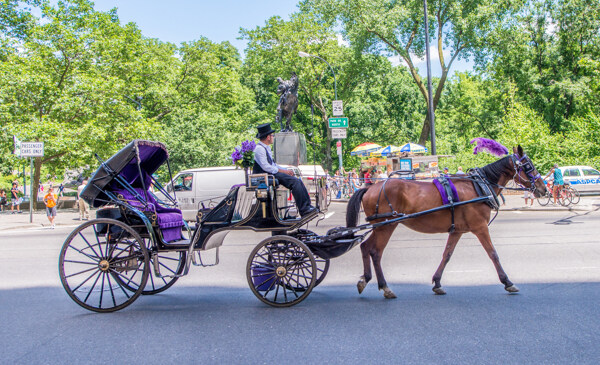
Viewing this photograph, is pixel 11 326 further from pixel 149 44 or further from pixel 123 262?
pixel 149 44

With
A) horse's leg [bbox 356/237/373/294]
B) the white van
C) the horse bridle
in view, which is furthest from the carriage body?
the white van

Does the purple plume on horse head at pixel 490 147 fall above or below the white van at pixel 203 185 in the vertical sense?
above

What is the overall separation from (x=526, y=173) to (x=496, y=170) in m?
0.44

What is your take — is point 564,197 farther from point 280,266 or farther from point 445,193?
point 280,266

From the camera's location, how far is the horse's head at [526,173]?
7117mm

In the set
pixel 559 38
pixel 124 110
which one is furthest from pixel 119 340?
pixel 559 38

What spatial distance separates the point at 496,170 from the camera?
7.12 metres

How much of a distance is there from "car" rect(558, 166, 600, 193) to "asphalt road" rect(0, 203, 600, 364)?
2091cm

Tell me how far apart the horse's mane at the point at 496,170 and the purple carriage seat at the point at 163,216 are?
441 centimetres

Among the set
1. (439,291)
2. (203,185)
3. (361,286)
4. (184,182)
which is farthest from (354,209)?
(184,182)

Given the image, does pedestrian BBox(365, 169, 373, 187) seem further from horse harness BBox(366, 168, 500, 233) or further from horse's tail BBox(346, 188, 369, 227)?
horse harness BBox(366, 168, 500, 233)

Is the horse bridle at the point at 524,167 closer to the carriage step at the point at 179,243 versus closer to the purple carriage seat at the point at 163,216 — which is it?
the carriage step at the point at 179,243

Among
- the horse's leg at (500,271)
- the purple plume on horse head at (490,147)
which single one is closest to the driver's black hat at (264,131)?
the horse's leg at (500,271)

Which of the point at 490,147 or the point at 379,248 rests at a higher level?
the point at 490,147
